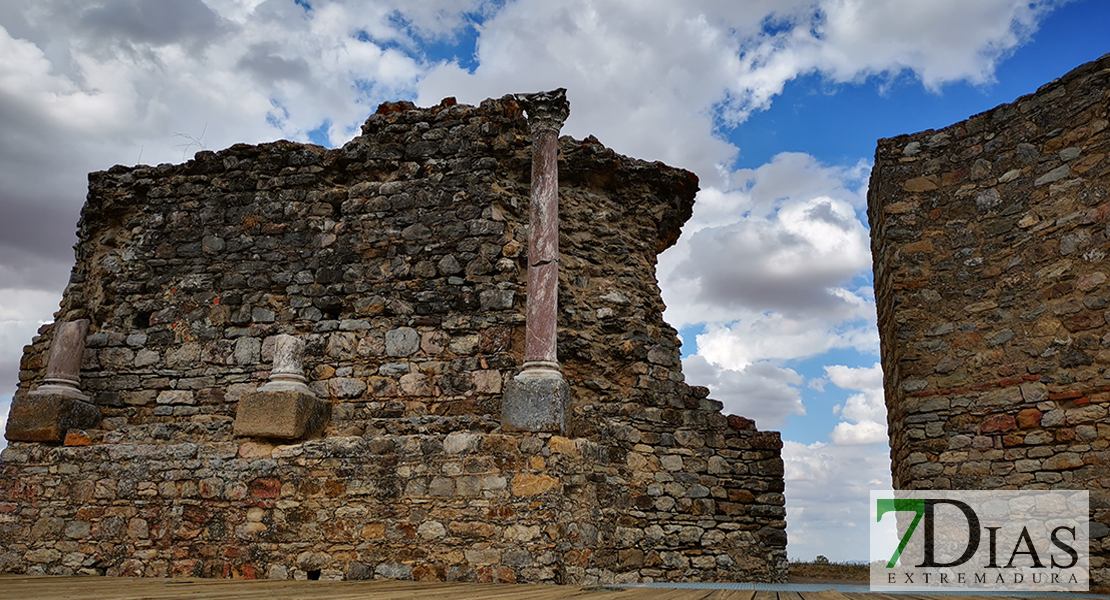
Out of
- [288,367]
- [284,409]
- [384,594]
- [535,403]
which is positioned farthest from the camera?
[288,367]

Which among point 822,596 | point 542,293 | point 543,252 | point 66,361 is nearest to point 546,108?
point 543,252

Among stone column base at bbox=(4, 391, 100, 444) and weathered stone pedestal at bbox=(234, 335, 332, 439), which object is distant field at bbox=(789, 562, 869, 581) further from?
stone column base at bbox=(4, 391, 100, 444)

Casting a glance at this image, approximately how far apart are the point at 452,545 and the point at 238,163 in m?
4.71

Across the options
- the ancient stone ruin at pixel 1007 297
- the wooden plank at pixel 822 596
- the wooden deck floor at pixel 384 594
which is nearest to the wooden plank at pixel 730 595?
the wooden deck floor at pixel 384 594

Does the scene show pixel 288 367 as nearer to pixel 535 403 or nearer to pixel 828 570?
pixel 535 403

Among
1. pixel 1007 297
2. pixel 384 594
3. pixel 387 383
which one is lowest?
pixel 384 594

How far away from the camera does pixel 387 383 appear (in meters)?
6.63

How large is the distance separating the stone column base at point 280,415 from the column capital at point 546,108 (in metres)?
3.31

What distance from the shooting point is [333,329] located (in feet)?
22.8

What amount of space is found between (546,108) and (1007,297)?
4742mm

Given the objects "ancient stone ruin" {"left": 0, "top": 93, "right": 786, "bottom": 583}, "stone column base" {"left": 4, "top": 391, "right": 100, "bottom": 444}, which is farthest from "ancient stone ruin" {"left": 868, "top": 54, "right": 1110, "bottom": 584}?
"stone column base" {"left": 4, "top": 391, "right": 100, "bottom": 444}

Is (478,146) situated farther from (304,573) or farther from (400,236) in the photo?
(304,573)

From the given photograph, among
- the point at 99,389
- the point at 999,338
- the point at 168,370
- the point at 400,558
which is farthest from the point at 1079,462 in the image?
the point at 99,389

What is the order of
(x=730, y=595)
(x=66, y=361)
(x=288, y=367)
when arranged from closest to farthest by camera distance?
(x=730, y=595) < (x=288, y=367) < (x=66, y=361)
